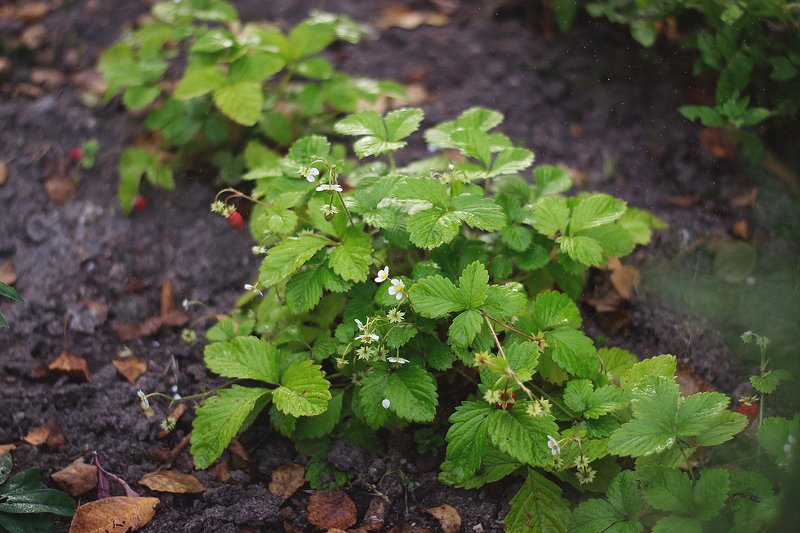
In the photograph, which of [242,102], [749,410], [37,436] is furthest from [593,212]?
[37,436]

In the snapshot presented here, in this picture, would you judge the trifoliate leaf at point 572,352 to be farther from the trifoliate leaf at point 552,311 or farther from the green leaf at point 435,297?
the green leaf at point 435,297

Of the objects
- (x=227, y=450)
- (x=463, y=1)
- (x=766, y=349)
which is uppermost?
(x=463, y=1)

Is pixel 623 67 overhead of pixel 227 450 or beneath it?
overhead

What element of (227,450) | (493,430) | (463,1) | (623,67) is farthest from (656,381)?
(463,1)

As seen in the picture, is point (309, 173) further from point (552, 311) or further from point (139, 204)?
point (139, 204)

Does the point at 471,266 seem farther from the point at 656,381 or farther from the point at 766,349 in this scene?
the point at 766,349

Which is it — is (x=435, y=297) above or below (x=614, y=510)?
above
